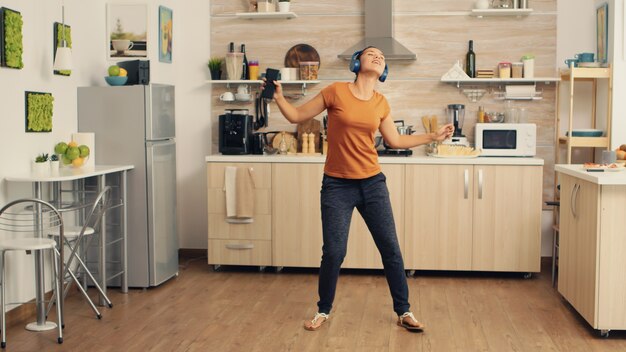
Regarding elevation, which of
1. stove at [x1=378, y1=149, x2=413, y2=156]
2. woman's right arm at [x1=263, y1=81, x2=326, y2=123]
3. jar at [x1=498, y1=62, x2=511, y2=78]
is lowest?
stove at [x1=378, y1=149, x2=413, y2=156]

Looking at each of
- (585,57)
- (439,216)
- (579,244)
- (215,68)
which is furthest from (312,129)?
(579,244)

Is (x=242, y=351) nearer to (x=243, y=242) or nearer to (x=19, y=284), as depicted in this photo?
(x=19, y=284)

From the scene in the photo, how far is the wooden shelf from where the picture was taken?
6.41m

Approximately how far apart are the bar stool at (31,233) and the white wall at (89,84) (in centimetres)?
14

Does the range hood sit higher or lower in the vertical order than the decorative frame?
higher

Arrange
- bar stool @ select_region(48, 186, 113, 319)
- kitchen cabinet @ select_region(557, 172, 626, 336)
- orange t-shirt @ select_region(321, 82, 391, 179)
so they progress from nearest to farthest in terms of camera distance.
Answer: kitchen cabinet @ select_region(557, 172, 626, 336), orange t-shirt @ select_region(321, 82, 391, 179), bar stool @ select_region(48, 186, 113, 319)

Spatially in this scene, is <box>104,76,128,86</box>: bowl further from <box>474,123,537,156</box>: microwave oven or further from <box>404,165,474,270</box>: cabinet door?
<box>474,123,537,156</box>: microwave oven

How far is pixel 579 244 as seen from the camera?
15.5ft

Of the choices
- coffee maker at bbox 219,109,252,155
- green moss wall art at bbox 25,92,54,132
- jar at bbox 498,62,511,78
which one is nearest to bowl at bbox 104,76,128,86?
green moss wall art at bbox 25,92,54,132

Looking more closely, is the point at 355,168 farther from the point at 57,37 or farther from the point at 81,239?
the point at 57,37

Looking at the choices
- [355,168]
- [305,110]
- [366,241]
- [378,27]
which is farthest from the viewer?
[378,27]

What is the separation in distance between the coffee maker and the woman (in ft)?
6.09

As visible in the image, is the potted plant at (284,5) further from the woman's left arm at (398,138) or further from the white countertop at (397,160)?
the woman's left arm at (398,138)

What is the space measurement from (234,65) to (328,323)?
2.69m
